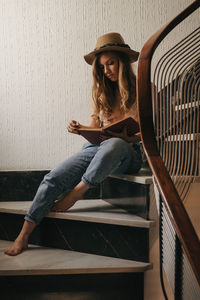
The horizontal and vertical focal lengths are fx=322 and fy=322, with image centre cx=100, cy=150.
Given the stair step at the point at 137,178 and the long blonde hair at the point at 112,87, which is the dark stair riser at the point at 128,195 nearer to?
the stair step at the point at 137,178

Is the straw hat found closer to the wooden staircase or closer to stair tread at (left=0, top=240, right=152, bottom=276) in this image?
the wooden staircase

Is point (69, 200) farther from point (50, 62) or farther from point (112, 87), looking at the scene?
point (50, 62)

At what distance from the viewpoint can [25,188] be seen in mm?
2107

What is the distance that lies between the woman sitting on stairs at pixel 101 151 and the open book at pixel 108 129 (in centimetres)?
3

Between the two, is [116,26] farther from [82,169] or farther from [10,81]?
[82,169]

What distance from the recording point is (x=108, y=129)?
1497 millimetres

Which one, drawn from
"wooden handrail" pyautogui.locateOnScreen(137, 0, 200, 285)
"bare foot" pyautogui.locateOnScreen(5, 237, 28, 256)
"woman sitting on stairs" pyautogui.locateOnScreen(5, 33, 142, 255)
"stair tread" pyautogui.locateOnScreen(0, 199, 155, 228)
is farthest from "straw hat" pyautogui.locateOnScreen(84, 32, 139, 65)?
"bare foot" pyautogui.locateOnScreen(5, 237, 28, 256)

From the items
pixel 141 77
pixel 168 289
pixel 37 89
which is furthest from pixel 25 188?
pixel 141 77

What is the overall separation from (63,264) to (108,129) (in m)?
0.63

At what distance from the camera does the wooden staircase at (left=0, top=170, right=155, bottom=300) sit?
136cm

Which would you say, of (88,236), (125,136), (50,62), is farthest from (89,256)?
(50,62)

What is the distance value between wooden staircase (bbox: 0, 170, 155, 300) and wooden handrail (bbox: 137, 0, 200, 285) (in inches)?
12.9

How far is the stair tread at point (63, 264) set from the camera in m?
1.33

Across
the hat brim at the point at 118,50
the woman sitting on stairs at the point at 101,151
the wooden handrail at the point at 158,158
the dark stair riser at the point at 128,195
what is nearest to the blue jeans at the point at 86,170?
the woman sitting on stairs at the point at 101,151
